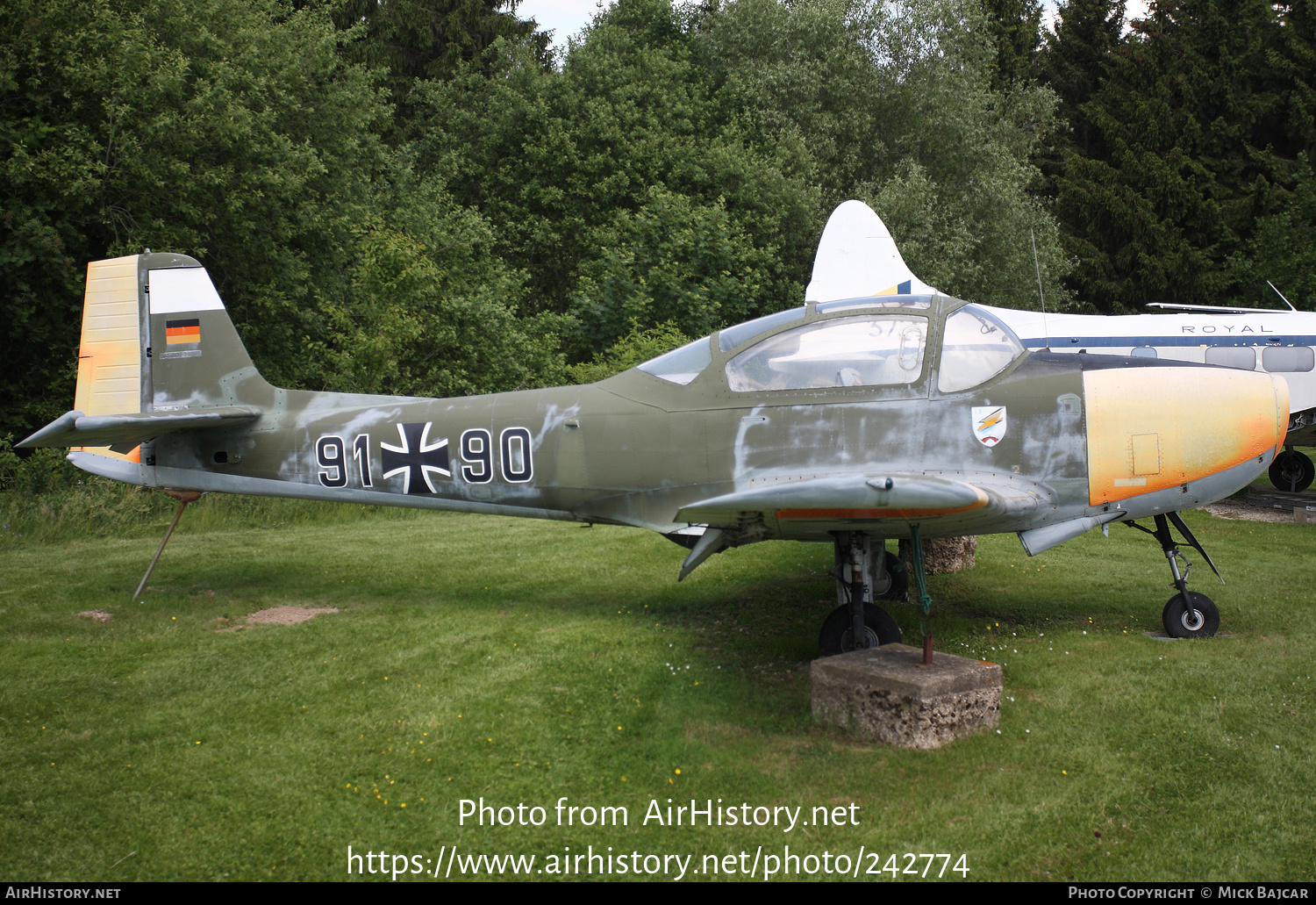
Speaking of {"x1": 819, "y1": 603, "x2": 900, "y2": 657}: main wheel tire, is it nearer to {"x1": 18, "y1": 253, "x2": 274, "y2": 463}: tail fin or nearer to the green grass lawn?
the green grass lawn

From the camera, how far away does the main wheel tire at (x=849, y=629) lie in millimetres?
5723

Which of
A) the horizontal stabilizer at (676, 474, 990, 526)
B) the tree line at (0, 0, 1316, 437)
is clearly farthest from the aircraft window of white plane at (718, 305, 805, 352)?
the tree line at (0, 0, 1316, 437)

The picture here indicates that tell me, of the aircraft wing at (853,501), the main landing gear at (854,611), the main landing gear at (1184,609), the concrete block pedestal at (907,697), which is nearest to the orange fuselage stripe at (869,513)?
the aircraft wing at (853,501)

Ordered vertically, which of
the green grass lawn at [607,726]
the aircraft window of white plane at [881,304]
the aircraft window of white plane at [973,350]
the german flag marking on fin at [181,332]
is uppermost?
the german flag marking on fin at [181,332]

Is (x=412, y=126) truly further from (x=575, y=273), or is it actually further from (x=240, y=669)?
(x=240, y=669)

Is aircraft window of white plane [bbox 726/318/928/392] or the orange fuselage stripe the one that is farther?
aircraft window of white plane [bbox 726/318/928/392]

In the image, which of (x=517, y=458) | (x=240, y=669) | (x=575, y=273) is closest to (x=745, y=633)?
(x=517, y=458)

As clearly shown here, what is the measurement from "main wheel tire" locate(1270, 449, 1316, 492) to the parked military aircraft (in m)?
9.88

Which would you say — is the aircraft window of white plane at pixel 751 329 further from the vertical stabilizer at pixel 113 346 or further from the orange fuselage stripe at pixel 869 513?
the vertical stabilizer at pixel 113 346

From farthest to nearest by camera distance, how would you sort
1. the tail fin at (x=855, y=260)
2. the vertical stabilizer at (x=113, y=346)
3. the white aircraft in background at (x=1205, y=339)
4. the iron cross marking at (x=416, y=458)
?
the tail fin at (x=855, y=260) → the white aircraft in background at (x=1205, y=339) → the vertical stabilizer at (x=113, y=346) → the iron cross marking at (x=416, y=458)

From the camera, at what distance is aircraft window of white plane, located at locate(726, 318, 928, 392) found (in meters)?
5.64

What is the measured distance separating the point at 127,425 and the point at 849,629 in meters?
5.41

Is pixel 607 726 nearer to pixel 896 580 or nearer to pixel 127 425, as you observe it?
pixel 896 580

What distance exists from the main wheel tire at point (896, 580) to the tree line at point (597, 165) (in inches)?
404
